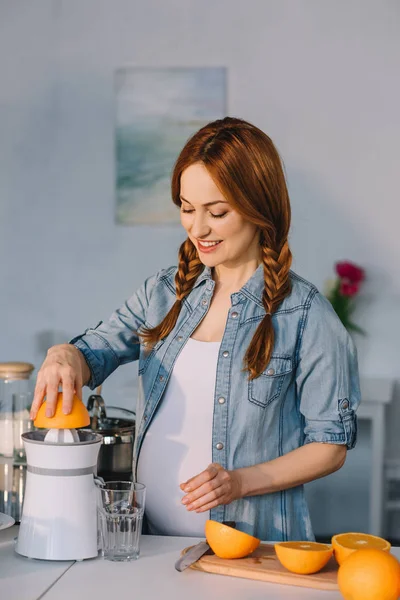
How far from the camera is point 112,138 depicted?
14.0 ft

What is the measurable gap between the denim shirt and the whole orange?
1.43ft

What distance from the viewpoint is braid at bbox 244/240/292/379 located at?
1.65 metres

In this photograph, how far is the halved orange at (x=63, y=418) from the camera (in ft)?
4.58

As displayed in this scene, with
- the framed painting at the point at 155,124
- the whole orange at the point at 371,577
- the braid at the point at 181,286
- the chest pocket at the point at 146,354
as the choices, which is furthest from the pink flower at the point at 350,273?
the whole orange at the point at 371,577

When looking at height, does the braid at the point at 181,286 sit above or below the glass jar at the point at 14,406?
above

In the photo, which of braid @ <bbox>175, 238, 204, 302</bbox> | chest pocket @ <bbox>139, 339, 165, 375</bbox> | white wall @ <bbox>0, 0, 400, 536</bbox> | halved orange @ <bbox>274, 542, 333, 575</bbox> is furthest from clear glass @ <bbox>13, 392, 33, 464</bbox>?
white wall @ <bbox>0, 0, 400, 536</bbox>

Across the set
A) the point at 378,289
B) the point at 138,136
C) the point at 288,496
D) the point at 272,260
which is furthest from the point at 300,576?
the point at 138,136

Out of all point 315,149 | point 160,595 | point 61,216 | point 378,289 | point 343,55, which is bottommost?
point 160,595

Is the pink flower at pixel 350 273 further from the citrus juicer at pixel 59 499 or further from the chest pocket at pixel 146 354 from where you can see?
the citrus juicer at pixel 59 499

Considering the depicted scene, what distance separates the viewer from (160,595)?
1223 mm

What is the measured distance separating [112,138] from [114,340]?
8.63ft

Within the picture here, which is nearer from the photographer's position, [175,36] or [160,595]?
[160,595]

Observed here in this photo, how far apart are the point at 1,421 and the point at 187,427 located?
381 millimetres

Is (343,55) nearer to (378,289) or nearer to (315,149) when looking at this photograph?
(315,149)
